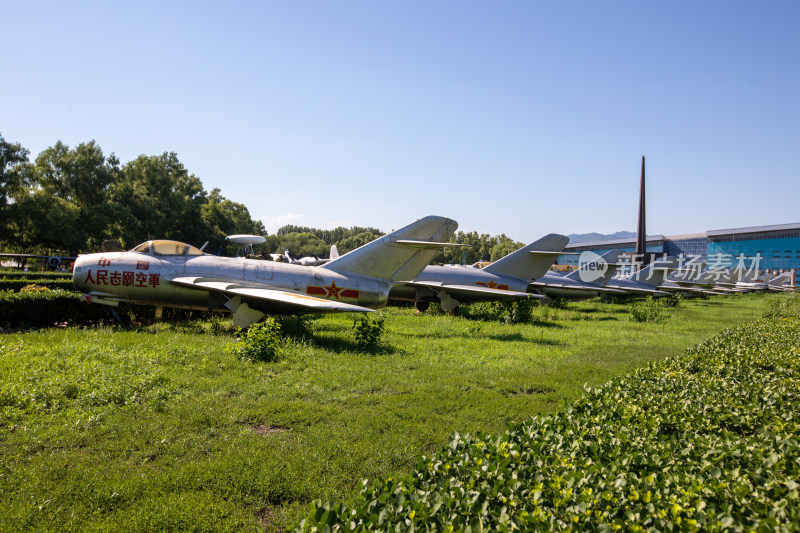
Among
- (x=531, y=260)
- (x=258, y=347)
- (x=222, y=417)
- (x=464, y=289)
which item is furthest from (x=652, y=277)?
(x=222, y=417)

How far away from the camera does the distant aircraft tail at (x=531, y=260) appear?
76.4ft

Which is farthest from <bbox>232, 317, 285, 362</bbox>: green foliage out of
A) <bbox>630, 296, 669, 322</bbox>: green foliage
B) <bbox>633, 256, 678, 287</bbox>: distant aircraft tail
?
<bbox>633, 256, 678, 287</bbox>: distant aircraft tail

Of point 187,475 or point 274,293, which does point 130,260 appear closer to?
point 274,293

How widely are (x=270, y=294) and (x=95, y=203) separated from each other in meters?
46.7

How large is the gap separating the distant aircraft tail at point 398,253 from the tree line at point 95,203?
66.6 feet

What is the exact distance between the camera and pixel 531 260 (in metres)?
23.4

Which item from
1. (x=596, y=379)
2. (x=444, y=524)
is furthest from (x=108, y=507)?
(x=596, y=379)

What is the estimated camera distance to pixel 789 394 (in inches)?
185

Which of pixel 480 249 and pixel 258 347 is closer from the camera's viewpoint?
Answer: pixel 258 347

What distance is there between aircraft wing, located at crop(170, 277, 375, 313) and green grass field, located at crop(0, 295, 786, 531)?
1.03m

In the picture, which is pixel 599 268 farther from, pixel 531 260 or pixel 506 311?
pixel 506 311

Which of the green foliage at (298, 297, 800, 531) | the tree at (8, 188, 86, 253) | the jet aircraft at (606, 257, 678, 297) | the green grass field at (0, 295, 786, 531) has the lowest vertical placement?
the green grass field at (0, 295, 786, 531)

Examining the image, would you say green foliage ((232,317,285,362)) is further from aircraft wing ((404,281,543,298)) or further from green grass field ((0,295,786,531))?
aircraft wing ((404,281,543,298))

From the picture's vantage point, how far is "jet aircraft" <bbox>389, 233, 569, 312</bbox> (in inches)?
816
